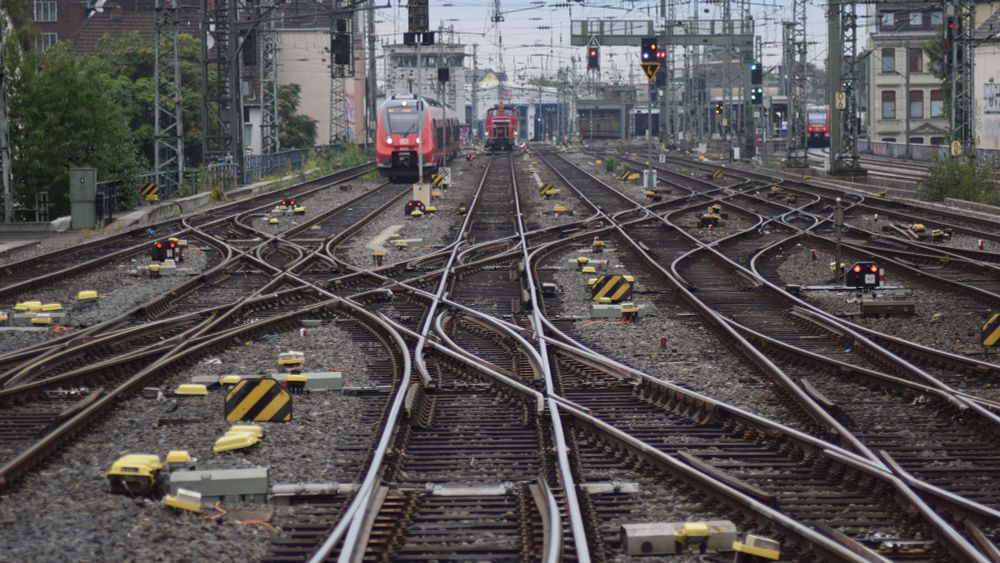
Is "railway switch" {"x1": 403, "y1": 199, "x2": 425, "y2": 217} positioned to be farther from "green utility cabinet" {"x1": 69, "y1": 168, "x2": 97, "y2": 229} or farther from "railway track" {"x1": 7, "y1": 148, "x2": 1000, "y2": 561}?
"railway track" {"x1": 7, "y1": 148, "x2": 1000, "y2": 561}

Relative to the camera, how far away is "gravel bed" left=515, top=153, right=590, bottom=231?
2778cm

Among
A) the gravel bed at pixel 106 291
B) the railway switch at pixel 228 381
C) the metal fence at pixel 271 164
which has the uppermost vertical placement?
the metal fence at pixel 271 164

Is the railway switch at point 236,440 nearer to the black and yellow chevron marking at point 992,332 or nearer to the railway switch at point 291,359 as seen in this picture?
the railway switch at point 291,359

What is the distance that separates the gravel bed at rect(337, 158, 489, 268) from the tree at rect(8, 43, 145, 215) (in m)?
6.57

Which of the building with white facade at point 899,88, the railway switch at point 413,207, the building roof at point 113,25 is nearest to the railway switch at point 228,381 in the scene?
the railway switch at point 413,207

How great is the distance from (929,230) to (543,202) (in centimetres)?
1213

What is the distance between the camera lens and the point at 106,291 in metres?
17.1

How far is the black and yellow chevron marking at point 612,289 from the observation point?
1512 centimetres

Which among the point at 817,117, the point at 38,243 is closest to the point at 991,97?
the point at 817,117

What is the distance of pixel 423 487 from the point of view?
7434mm

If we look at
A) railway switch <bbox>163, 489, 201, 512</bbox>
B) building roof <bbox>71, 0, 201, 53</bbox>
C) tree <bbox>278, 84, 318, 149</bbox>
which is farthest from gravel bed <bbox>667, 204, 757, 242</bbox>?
building roof <bbox>71, 0, 201, 53</bbox>

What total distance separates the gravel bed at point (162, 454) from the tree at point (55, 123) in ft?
63.1

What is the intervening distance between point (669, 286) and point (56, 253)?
32.4ft

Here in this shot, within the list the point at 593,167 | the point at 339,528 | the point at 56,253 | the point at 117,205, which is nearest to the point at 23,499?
the point at 339,528
